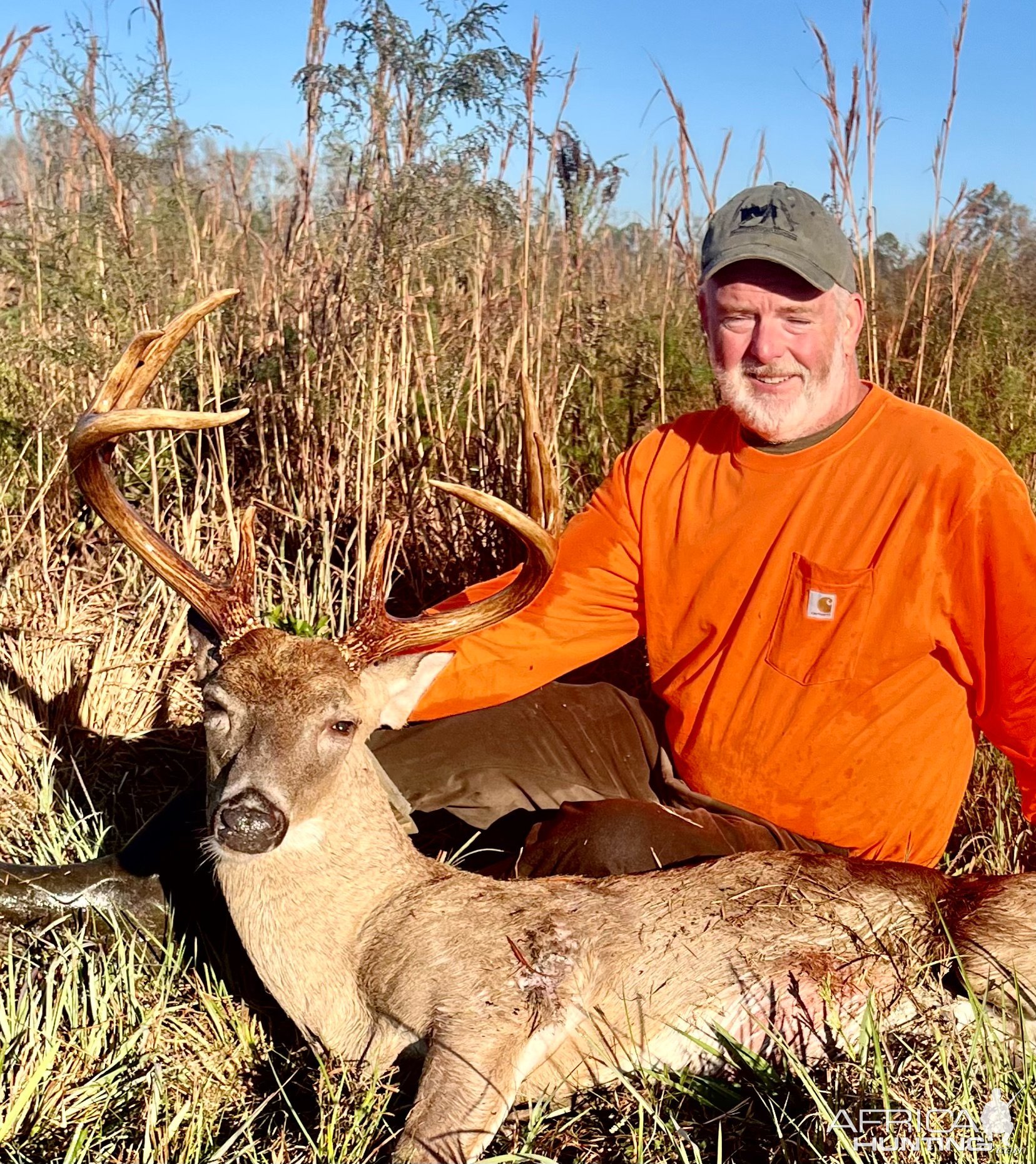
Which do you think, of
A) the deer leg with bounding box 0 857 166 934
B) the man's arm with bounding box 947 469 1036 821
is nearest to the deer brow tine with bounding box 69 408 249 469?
the deer leg with bounding box 0 857 166 934

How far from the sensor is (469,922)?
2.65m

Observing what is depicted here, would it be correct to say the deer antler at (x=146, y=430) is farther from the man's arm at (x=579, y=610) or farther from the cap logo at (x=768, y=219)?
the cap logo at (x=768, y=219)

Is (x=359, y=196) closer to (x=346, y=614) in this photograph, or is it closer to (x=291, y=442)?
(x=291, y=442)

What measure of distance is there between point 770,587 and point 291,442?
213 cm

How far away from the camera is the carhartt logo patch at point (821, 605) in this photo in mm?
3104

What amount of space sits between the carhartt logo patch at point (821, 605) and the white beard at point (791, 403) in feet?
1.69

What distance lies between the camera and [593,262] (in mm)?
5215

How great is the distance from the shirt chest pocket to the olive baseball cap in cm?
90

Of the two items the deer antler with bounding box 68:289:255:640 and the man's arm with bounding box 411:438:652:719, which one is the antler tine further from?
the man's arm with bounding box 411:438:652:719

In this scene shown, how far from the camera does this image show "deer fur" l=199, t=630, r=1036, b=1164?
2.48m

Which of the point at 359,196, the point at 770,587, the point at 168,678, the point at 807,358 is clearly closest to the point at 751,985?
the point at 770,587

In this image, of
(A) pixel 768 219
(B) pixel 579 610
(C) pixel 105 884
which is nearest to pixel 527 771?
(B) pixel 579 610

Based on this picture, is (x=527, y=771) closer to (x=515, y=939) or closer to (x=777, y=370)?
(x=515, y=939)

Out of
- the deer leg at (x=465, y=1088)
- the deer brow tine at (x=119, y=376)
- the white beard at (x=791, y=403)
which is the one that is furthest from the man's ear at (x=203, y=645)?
the white beard at (x=791, y=403)
